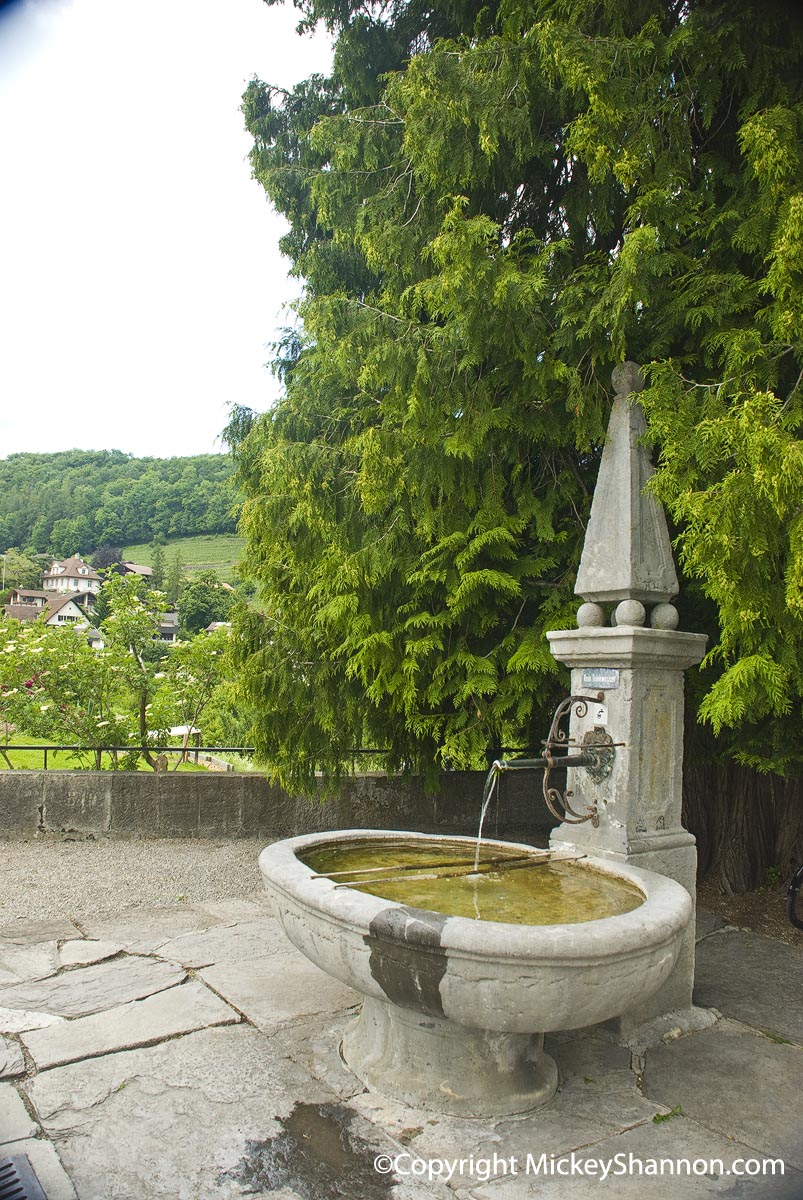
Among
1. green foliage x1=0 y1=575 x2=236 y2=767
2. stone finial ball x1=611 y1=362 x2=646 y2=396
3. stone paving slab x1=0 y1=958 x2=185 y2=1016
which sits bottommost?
stone paving slab x1=0 y1=958 x2=185 y2=1016

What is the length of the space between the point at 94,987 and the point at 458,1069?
1844 mm

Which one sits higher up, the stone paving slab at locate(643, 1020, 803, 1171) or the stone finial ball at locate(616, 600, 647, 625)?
the stone finial ball at locate(616, 600, 647, 625)

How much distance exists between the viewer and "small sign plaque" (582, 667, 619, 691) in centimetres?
370

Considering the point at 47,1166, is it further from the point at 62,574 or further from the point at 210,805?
the point at 62,574

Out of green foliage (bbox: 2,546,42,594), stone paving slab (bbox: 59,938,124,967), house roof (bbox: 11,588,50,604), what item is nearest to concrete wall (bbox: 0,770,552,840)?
stone paving slab (bbox: 59,938,124,967)

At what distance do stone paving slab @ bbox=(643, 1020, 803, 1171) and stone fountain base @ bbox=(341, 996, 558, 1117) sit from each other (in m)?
0.49

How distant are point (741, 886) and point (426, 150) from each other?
206 inches

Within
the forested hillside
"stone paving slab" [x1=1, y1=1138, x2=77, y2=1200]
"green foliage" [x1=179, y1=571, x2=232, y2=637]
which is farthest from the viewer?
the forested hillside

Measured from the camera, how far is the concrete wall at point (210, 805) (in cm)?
652

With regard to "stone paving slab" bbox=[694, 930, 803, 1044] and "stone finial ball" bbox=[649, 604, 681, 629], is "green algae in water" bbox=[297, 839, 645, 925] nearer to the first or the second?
"stone paving slab" bbox=[694, 930, 803, 1044]

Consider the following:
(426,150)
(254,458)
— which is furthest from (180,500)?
(426,150)

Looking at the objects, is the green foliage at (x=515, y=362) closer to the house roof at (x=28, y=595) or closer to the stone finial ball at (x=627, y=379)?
the stone finial ball at (x=627, y=379)

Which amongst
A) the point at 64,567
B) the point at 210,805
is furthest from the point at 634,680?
the point at 64,567

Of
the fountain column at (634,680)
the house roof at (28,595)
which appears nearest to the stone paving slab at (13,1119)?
the fountain column at (634,680)
